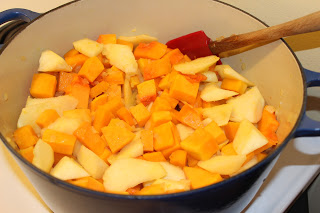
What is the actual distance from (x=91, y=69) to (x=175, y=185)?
0.59 m

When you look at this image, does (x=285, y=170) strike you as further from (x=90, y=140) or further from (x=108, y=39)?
(x=108, y=39)

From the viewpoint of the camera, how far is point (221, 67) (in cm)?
134

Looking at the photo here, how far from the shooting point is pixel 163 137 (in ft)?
3.53

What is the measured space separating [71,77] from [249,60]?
2.18 ft

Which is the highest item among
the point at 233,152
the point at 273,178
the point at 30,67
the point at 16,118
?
the point at 30,67

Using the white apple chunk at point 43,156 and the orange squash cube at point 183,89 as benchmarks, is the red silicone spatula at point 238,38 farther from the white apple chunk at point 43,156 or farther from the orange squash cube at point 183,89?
the white apple chunk at point 43,156

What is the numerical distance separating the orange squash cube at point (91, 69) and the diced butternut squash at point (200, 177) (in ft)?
1.68

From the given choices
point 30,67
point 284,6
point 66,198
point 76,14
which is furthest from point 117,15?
point 66,198

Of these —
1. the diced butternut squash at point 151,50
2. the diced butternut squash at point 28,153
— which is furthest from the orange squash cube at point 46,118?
the diced butternut squash at point 151,50

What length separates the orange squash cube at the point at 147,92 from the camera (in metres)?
1.26

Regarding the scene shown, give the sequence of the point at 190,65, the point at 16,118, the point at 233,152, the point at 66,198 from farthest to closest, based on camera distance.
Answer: the point at 190,65
the point at 16,118
the point at 233,152
the point at 66,198

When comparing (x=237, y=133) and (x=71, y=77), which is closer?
(x=237, y=133)

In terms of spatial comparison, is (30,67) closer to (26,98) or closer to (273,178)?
(26,98)

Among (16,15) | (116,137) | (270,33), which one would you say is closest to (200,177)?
(116,137)
